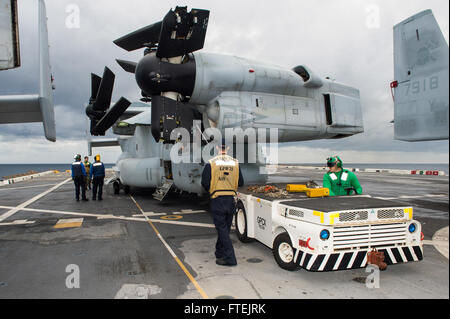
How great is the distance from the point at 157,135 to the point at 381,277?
6.14 m

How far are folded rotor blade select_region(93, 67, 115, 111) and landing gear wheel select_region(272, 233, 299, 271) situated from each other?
32.5ft

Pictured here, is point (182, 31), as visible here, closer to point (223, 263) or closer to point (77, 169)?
point (223, 263)

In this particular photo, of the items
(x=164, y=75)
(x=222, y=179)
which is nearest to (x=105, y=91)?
(x=164, y=75)

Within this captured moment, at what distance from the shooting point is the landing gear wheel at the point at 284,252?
4.83 meters

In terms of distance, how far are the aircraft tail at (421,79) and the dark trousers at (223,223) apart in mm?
3032

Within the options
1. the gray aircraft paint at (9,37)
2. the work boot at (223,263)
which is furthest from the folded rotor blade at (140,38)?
the work boot at (223,263)

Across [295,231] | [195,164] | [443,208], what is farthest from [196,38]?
[443,208]

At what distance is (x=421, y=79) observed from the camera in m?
3.52

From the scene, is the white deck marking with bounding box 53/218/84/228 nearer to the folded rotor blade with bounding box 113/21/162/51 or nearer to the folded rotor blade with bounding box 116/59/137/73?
the folded rotor blade with bounding box 116/59/137/73

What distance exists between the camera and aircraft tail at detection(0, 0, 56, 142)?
6293mm

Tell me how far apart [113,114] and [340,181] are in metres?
9.38

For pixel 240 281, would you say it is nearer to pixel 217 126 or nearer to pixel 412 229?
pixel 412 229

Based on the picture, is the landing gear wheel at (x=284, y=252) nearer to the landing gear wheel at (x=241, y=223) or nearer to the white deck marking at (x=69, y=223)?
the landing gear wheel at (x=241, y=223)

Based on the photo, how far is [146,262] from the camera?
18.2 feet
